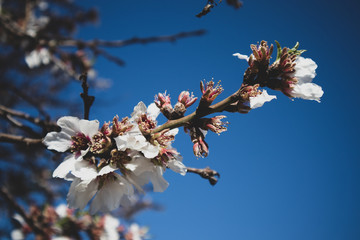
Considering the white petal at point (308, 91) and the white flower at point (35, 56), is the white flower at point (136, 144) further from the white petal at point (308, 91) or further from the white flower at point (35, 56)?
the white flower at point (35, 56)

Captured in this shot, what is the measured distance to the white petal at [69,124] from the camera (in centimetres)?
134

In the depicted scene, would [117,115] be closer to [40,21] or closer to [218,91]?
[218,91]

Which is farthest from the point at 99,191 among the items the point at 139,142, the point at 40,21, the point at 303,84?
the point at 40,21

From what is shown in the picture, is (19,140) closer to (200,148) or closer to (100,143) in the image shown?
(100,143)

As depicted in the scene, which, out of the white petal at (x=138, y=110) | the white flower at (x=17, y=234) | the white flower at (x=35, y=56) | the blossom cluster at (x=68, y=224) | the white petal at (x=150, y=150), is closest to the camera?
the white petal at (x=150, y=150)

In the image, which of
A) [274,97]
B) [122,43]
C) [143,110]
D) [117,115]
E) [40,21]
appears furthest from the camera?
[40,21]

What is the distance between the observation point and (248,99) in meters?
1.23

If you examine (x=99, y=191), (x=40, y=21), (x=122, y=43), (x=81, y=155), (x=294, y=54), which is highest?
(x=40, y=21)

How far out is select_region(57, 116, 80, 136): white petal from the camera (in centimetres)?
134

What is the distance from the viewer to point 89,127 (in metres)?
1.30

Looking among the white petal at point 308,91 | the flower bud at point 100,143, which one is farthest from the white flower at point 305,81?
the flower bud at point 100,143

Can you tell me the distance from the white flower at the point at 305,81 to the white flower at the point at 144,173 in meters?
0.79

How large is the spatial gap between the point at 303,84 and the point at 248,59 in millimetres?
317

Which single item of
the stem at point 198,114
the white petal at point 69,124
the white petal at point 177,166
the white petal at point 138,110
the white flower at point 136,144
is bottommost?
the white petal at point 177,166
